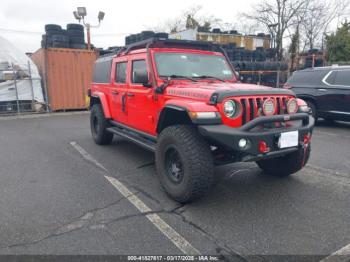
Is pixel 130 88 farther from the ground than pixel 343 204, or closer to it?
farther from the ground

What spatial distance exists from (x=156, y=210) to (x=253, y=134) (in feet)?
4.51

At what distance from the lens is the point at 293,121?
3697 millimetres

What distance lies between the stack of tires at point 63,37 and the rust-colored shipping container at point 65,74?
607 mm

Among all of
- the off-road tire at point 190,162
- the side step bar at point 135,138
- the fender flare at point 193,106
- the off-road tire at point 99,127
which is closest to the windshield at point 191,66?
the fender flare at point 193,106

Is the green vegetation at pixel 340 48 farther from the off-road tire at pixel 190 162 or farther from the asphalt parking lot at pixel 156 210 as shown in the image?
the off-road tire at pixel 190 162

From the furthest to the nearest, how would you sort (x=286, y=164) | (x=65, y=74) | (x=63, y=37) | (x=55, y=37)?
1. (x=63, y=37)
2. (x=55, y=37)
3. (x=65, y=74)
4. (x=286, y=164)

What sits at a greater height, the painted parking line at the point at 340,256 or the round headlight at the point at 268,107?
the round headlight at the point at 268,107

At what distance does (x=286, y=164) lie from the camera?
4.27 metres

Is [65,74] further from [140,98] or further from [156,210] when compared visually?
[156,210]

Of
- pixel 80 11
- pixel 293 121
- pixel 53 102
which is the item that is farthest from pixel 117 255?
pixel 80 11

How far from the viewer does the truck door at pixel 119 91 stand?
209 inches

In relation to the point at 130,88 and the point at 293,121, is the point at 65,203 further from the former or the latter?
the point at 293,121

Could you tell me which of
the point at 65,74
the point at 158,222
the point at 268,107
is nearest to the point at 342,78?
the point at 268,107

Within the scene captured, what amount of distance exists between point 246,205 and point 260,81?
13229 millimetres
